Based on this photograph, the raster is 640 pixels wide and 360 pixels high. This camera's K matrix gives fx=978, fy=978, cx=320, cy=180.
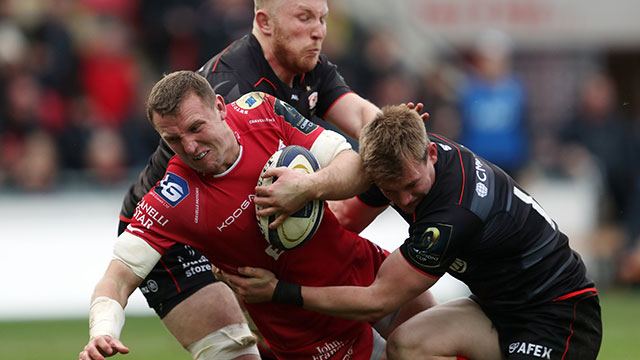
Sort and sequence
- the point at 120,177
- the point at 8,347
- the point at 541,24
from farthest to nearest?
the point at 541,24, the point at 120,177, the point at 8,347

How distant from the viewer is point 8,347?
32.5 ft

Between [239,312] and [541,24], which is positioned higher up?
[541,24]

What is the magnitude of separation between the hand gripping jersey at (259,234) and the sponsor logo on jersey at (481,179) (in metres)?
0.89

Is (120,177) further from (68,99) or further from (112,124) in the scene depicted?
(68,99)

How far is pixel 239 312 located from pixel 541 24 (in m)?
13.3

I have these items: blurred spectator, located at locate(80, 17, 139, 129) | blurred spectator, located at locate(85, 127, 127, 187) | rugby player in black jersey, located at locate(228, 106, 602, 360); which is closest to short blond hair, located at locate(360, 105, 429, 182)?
Result: rugby player in black jersey, located at locate(228, 106, 602, 360)

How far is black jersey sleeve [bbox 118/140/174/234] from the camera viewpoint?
647cm

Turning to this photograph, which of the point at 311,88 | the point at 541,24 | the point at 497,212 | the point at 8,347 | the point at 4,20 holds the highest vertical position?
the point at 541,24

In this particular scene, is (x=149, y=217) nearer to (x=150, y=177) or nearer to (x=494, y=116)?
(x=150, y=177)

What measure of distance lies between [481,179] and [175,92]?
189cm

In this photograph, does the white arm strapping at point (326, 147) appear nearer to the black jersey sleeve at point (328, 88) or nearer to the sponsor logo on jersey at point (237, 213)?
the sponsor logo on jersey at point (237, 213)

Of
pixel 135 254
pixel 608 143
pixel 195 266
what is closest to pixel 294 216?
pixel 135 254

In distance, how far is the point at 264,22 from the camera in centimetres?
668

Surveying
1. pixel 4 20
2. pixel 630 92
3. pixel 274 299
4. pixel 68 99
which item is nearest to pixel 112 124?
pixel 68 99
